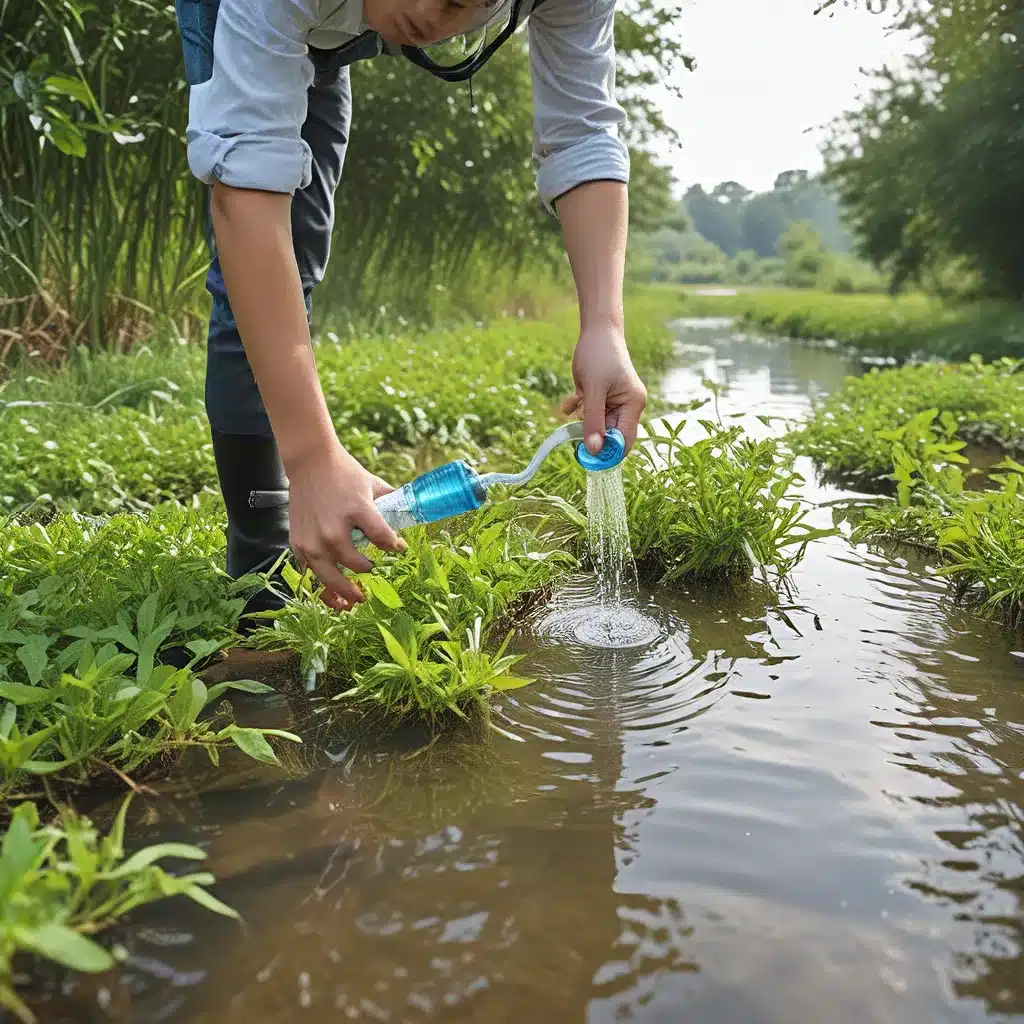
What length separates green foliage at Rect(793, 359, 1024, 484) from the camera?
11.7 feet

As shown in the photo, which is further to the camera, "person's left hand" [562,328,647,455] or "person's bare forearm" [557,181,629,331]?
"person's bare forearm" [557,181,629,331]

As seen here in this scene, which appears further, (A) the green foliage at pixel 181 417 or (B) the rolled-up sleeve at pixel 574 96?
(A) the green foliage at pixel 181 417

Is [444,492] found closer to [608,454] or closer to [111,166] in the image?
[608,454]

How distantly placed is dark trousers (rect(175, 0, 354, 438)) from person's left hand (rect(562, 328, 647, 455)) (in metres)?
0.69

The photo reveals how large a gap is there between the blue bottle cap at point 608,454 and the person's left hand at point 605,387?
2 cm

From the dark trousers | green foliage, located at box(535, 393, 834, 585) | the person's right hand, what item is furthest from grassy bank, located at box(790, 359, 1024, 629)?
the dark trousers

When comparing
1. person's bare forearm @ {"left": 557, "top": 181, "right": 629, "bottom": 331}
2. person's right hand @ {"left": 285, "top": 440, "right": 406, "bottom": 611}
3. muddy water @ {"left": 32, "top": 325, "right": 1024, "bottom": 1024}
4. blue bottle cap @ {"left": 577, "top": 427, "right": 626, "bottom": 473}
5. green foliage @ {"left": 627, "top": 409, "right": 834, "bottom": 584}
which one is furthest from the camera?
green foliage @ {"left": 627, "top": 409, "right": 834, "bottom": 584}

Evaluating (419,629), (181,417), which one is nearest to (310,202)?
(419,629)

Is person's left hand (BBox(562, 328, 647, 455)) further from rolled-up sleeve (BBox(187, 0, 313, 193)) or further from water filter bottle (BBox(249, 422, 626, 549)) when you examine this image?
rolled-up sleeve (BBox(187, 0, 313, 193))

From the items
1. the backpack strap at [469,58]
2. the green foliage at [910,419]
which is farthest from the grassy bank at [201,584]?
the backpack strap at [469,58]

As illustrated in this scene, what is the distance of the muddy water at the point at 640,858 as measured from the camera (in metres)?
1.10

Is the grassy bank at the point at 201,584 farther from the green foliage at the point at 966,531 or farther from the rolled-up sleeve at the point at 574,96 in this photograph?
the rolled-up sleeve at the point at 574,96

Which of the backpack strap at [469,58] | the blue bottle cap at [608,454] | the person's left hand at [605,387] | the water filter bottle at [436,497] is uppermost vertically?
the backpack strap at [469,58]

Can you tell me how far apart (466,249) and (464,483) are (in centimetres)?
1016
